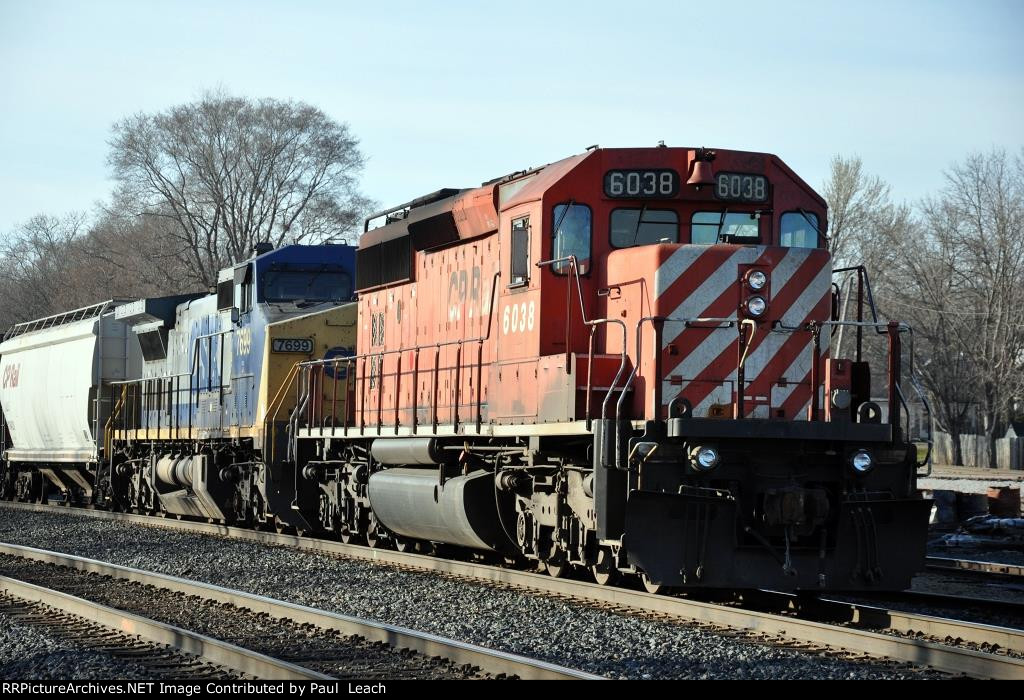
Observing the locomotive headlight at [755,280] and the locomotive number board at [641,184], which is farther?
the locomotive number board at [641,184]

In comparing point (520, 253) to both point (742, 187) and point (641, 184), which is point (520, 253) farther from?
point (742, 187)

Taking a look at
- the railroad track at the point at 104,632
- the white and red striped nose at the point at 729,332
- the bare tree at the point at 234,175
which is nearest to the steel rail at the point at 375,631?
the railroad track at the point at 104,632

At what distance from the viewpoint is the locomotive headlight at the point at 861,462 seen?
9492mm

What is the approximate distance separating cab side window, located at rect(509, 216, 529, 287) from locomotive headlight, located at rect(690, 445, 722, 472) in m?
2.42

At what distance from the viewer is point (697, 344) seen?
9.73 m

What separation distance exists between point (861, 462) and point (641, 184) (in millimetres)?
2807

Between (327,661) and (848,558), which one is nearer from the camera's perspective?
(327,661)

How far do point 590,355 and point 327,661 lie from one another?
11.1 feet

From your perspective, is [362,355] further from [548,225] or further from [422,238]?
[548,225]

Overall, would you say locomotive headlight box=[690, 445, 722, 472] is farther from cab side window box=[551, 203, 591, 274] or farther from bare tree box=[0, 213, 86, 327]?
bare tree box=[0, 213, 86, 327]

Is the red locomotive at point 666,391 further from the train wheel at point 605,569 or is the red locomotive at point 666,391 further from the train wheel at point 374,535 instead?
the train wheel at point 374,535

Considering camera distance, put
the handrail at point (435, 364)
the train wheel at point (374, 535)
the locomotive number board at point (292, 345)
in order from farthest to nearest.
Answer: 1. the locomotive number board at point (292, 345)
2. the train wheel at point (374, 535)
3. the handrail at point (435, 364)

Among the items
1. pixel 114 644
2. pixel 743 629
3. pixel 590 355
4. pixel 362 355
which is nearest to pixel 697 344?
pixel 590 355

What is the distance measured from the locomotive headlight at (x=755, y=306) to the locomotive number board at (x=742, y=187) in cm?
107
